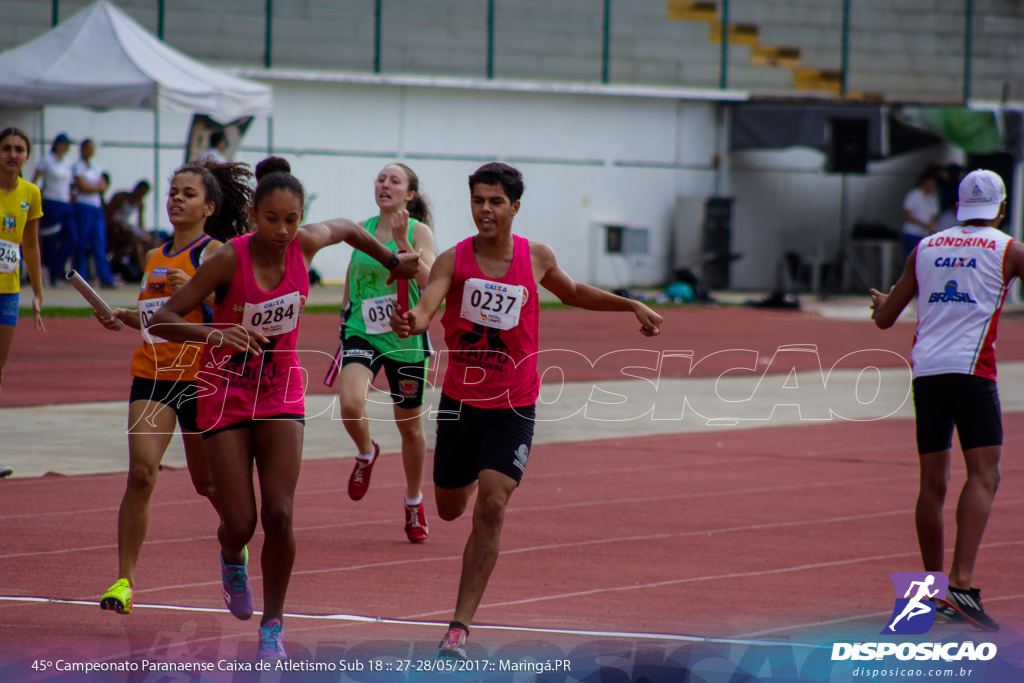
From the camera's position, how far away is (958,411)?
5957 millimetres

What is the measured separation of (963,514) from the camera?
589cm

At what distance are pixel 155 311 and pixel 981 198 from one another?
3775mm

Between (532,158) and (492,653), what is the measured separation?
2383cm

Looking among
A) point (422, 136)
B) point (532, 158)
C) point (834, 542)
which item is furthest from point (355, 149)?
point (834, 542)

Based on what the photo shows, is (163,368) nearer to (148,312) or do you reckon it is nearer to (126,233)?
(148,312)

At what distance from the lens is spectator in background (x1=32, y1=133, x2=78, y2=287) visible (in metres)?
20.2

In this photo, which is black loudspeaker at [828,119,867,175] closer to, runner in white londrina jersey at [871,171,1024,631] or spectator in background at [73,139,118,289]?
spectator in background at [73,139,118,289]

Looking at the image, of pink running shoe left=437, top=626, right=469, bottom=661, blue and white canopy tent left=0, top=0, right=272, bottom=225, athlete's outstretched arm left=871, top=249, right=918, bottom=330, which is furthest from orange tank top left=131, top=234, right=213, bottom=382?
blue and white canopy tent left=0, top=0, right=272, bottom=225

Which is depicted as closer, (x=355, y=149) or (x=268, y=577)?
(x=268, y=577)

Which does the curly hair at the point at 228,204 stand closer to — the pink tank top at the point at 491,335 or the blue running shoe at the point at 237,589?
the pink tank top at the point at 491,335

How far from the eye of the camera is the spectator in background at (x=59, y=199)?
66.2 feet

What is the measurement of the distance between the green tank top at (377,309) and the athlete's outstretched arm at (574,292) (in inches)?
74.5

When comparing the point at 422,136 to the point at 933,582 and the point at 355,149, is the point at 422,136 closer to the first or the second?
the point at 355,149

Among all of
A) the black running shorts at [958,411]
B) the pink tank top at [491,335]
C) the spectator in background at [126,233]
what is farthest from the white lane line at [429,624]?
the spectator in background at [126,233]
